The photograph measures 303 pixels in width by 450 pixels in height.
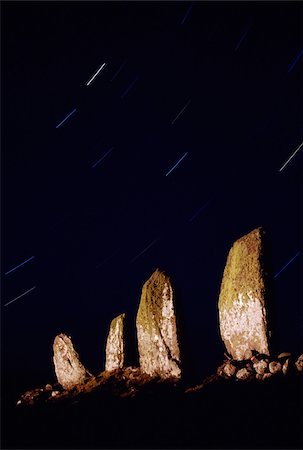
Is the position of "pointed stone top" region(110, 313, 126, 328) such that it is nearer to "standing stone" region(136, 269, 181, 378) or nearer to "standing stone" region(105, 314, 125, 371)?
"standing stone" region(105, 314, 125, 371)

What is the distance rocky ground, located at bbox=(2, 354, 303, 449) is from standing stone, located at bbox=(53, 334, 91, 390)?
6.80 ft

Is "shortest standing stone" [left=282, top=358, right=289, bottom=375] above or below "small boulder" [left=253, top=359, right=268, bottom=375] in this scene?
below

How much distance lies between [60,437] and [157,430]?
8.42 feet

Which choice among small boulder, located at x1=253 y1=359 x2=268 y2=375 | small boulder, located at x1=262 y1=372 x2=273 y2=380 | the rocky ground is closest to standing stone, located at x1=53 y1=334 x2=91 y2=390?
the rocky ground

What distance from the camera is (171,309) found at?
11445mm

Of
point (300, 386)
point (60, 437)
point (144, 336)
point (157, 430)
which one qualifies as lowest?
point (300, 386)

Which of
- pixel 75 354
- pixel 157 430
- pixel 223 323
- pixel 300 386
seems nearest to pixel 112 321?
pixel 75 354

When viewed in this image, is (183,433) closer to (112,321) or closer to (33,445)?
(33,445)

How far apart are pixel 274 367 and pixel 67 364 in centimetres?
827

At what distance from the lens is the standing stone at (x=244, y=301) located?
10570 mm

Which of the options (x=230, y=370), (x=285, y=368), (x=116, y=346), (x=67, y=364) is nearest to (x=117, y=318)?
(x=116, y=346)

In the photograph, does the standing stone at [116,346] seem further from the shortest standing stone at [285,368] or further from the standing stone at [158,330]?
the shortest standing stone at [285,368]

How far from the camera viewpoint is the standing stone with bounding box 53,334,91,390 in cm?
1404

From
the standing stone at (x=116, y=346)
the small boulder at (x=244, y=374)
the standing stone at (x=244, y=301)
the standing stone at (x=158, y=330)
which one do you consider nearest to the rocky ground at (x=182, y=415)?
the small boulder at (x=244, y=374)
